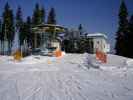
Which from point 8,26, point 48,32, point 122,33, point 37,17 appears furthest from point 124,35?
point 8,26

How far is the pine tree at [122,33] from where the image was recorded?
158 feet

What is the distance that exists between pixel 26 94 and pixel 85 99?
2.02 metres

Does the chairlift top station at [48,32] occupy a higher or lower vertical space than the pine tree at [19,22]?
lower

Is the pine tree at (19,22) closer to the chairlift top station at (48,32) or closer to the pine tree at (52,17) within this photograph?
the pine tree at (52,17)

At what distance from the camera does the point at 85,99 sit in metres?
7.30

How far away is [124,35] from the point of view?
49812 millimetres

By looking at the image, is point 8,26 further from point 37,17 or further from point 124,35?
point 124,35

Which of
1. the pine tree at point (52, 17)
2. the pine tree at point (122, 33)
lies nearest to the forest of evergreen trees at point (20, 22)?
the pine tree at point (52, 17)

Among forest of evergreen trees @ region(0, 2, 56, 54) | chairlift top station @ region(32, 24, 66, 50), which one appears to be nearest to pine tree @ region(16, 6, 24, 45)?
forest of evergreen trees @ region(0, 2, 56, 54)

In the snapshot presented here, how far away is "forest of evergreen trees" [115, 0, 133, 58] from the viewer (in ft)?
154

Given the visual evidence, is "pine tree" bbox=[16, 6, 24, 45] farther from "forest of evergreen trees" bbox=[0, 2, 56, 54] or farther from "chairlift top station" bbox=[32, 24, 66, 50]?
"chairlift top station" bbox=[32, 24, 66, 50]

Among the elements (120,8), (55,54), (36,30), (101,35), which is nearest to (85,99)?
(55,54)

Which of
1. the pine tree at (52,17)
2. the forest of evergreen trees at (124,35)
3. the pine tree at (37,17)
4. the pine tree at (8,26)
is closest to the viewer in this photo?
the forest of evergreen trees at (124,35)

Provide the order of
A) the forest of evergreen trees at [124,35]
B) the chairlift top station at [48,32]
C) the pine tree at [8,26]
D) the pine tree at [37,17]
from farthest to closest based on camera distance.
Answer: the pine tree at [37,17] → the pine tree at [8,26] → the forest of evergreen trees at [124,35] → the chairlift top station at [48,32]
